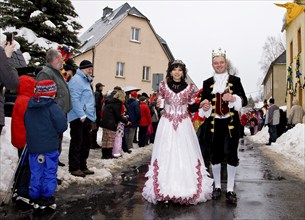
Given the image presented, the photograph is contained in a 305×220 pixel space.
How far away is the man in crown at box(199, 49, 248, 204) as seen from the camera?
510 cm

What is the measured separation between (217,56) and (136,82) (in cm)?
2650

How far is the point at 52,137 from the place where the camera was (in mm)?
4355

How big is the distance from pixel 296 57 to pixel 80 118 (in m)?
16.2

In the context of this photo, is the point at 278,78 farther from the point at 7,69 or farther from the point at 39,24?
the point at 7,69

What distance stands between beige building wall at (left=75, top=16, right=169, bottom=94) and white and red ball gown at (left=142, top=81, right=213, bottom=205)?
24832 mm

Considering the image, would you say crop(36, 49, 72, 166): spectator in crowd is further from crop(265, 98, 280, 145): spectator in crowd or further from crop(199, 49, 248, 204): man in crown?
crop(265, 98, 280, 145): spectator in crowd

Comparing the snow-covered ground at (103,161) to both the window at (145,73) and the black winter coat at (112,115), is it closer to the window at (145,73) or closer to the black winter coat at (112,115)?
the black winter coat at (112,115)

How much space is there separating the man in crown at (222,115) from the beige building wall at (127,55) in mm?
24829

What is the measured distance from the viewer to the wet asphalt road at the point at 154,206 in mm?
4105

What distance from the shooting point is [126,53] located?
103 ft

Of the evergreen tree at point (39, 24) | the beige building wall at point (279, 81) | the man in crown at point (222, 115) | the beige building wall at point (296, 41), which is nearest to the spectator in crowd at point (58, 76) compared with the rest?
the man in crown at point (222, 115)

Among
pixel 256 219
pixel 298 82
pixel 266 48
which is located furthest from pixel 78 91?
pixel 266 48

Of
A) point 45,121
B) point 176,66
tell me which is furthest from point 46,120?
point 176,66

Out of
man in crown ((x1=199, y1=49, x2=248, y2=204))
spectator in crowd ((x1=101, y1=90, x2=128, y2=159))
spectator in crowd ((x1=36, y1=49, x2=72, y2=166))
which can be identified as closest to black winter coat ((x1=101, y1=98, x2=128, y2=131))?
spectator in crowd ((x1=101, y1=90, x2=128, y2=159))
